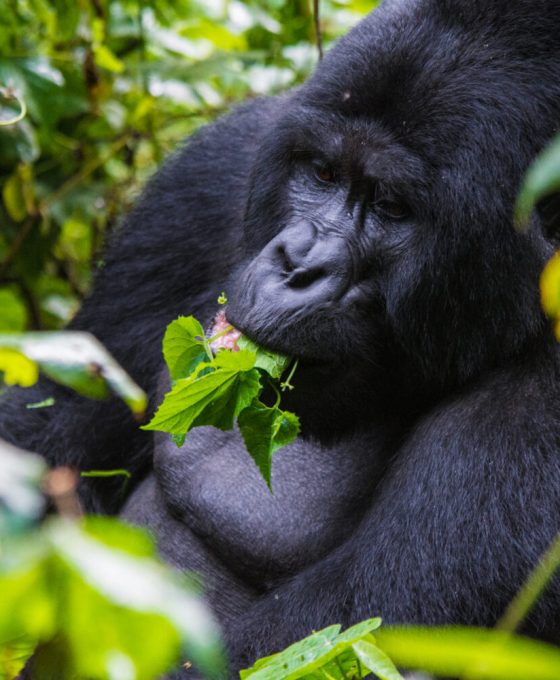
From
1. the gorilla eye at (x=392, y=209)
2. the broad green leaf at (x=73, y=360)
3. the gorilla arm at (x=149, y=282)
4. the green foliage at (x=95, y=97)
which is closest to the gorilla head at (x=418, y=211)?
the gorilla eye at (x=392, y=209)

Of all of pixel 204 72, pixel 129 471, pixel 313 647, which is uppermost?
pixel 313 647

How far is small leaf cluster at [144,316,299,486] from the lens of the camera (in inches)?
84.5

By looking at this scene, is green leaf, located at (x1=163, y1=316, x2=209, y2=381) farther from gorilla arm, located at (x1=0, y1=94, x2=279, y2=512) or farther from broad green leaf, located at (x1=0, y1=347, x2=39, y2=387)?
broad green leaf, located at (x1=0, y1=347, x2=39, y2=387)

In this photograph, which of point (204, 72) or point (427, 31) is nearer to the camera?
point (427, 31)

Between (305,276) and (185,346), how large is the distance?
29cm

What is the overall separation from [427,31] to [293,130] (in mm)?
353

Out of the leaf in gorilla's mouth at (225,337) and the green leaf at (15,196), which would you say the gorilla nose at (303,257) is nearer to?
the leaf in gorilla's mouth at (225,337)

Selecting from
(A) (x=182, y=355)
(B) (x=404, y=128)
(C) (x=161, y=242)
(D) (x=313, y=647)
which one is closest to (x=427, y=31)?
(B) (x=404, y=128)

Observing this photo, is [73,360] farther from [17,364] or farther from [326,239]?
[326,239]

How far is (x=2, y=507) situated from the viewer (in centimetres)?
88

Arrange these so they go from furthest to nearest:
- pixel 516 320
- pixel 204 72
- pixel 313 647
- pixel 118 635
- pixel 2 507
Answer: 1. pixel 204 72
2. pixel 516 320
3. pixel 313 647
4. pixel 2 507
5. pixel 118 635

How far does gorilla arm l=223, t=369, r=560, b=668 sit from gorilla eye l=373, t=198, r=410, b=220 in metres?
0.40

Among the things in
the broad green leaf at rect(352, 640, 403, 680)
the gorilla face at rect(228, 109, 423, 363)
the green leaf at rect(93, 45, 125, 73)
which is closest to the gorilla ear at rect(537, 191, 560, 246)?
the gorilla face at rect(228, 109, 423, 363)

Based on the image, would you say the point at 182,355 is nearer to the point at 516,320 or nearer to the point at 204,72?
the point at 516,320
